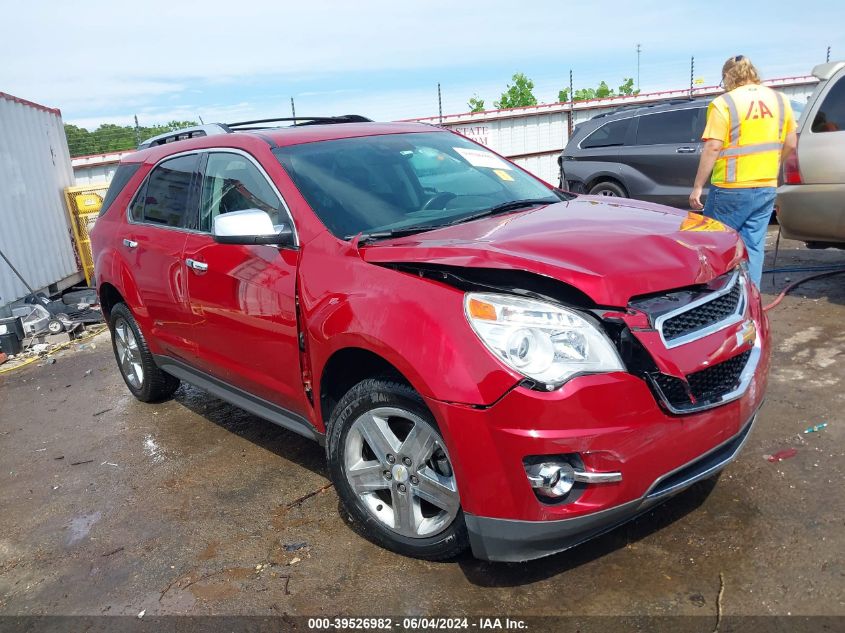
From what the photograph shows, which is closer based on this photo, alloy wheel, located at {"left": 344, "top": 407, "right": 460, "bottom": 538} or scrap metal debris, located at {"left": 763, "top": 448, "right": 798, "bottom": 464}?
alloy wheel, located at {"left": 344, "top": 407, "right": 460, "bottom": 538}

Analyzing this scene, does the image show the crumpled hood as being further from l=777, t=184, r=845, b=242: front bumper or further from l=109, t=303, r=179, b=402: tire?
l=777, t=184, r=845, b=242: front bumper

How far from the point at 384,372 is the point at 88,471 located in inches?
96.7

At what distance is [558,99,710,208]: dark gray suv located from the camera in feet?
31.3

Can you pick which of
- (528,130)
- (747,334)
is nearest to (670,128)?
(747,334)

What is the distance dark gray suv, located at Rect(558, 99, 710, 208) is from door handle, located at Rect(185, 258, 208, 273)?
723 cm

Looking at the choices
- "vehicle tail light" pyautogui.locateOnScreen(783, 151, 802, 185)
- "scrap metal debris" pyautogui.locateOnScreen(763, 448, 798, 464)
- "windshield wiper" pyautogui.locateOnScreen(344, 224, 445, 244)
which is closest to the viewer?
"windshield wiper" pyautogui.locateOnScreen(344, 224, 445, 244)

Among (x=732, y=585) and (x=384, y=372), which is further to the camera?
(x=384, y=372)

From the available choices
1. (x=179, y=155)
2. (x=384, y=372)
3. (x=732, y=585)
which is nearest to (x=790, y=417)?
(x=732, y=585)

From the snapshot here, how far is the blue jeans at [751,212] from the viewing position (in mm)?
5234

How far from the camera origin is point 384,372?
9.52 feet

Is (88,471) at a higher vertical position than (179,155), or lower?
lower

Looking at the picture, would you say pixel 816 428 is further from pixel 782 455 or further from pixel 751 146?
pixel 751 146

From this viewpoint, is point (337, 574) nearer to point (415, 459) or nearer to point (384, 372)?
point (415, 459)

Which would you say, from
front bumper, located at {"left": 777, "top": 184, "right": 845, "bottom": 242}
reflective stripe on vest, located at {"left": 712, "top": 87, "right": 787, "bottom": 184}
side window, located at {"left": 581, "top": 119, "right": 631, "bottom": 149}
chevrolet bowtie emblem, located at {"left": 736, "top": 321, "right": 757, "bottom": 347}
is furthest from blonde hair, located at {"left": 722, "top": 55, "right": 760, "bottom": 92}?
side window, located at {"left": 581, "top": 119, "right": 631, "bottom": 149}
